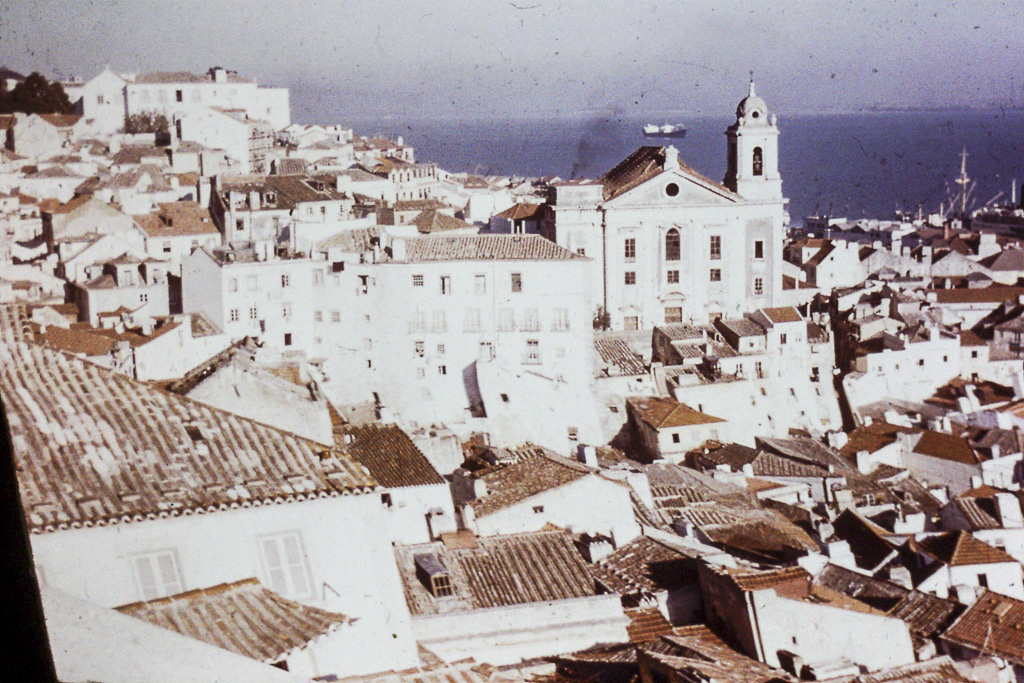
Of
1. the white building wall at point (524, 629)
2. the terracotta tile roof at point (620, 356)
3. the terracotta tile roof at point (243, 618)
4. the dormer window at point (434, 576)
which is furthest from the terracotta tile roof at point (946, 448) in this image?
the terracotta tile roof at point (243, 618)

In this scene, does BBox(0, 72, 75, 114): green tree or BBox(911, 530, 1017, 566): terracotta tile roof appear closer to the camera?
BBox(911, 530, 1017, 566): terracotta tile roof

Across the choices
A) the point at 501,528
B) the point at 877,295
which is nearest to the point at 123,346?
the point at 501,528

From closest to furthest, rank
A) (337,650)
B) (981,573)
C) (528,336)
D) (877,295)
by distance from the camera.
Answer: (337,650) → (981,573) → (528,336) → (877,295)

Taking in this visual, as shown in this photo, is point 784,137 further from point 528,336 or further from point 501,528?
point 501,528

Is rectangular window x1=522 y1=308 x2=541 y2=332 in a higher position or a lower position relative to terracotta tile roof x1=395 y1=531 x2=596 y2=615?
higher

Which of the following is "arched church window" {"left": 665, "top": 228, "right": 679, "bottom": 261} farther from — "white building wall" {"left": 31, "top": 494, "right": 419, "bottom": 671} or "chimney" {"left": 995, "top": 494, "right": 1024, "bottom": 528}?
"white building wall" {"left": 31, "top": 494, "right": 419, "bottom": 671}

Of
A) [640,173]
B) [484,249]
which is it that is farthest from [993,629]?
[640,173]

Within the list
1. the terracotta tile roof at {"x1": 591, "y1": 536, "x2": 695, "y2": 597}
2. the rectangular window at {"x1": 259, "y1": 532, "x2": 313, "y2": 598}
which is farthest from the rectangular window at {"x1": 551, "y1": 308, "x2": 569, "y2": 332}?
the rectangular window at {"x1": 259, "y1": 532, "x2": 313, "y2": 598}

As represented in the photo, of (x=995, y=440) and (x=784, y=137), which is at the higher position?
→ (x=784, y=137)
